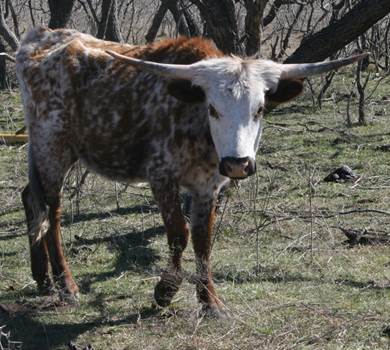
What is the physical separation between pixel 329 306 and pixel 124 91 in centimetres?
197

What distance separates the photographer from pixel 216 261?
7.31 meters

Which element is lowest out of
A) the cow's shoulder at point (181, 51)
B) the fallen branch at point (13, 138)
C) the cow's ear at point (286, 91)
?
the fallen branch at point (13, 138)

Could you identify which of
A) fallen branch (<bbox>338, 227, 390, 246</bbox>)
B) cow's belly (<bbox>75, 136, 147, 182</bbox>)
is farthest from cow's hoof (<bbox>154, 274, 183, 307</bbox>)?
fallen branch (<bbox>338, 227, 390, 246</bbox>)

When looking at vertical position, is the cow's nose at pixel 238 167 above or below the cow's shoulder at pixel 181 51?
below

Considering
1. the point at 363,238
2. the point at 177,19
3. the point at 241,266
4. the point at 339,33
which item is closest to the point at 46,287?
the point at 241,266

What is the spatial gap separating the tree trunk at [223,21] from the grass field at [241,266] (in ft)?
4.42

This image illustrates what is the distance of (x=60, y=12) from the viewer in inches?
457

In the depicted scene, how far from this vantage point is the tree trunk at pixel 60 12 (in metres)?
11.5

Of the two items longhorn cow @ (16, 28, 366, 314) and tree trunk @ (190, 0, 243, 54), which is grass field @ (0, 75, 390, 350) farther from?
tree trunk @ (190, 0, 243, 54)

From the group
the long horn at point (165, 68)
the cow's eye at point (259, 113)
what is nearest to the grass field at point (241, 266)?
the cow's eye at point (259, 113)

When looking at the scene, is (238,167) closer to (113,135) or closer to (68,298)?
(113,135)

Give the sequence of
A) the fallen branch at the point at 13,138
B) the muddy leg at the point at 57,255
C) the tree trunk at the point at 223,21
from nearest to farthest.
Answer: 1. the muddy leg at the point at 57,255
2. the tree trunk at the point at 223,21
3. the fallen branch at the point at 13,138

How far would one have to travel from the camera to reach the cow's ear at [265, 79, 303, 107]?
19.5ft

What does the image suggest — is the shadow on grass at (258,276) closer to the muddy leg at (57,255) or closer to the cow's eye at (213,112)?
the muddy leg at (57,255)
